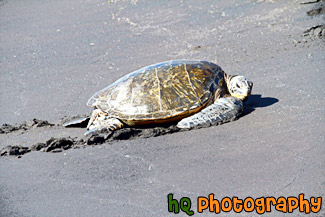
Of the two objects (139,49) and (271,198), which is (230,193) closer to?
(271,198)

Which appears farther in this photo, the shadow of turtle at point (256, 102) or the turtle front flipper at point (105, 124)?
the shadow of turtle at point (256, 102)

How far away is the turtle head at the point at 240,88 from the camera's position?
5.34 metres

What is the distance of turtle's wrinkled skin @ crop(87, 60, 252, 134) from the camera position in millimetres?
5066

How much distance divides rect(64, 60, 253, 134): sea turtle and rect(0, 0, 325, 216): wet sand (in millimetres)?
172

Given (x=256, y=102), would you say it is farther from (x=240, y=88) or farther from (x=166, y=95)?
(x=166, y=95)

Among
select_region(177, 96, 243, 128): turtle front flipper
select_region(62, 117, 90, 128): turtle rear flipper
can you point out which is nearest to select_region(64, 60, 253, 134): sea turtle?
select_region(177, 96, 243, 128): turtle front flipper

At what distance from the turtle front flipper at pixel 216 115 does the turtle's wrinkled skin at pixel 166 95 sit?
0.01m

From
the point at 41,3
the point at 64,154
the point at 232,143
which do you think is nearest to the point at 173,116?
the point at 232,143

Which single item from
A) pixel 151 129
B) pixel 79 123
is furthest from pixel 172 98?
pixel 79 123

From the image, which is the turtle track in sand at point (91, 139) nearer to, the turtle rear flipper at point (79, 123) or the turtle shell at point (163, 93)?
the turtle shell at point (163, 93)

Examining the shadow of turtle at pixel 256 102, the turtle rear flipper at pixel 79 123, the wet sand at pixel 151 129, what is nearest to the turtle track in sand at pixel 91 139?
the wet sand at pixel 151 129

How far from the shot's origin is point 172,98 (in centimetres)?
509

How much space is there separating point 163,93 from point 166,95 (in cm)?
5

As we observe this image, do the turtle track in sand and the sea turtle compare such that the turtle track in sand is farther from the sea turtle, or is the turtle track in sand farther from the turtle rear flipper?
the turtle rear flipper
